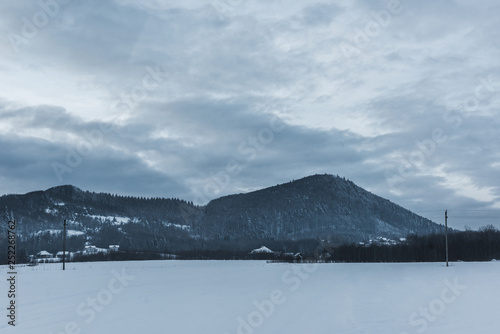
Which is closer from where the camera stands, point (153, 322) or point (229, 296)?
point (153, 322)

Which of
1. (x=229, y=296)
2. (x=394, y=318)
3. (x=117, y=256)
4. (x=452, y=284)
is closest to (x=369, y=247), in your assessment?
(x=117, y=256)

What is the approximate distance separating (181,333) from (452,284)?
24.9 m

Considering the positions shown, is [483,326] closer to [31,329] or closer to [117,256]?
[31,329]

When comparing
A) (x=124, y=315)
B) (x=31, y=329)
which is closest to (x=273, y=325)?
(x=124, y=315)

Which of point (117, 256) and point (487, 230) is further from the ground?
point (487, 230)

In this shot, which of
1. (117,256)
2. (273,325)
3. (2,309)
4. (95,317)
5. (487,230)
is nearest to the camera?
(273,325)

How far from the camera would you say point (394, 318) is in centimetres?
2025

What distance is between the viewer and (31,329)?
1869 centimetres

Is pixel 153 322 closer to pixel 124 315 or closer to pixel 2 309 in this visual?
pixel 124 315

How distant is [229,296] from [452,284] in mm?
17232

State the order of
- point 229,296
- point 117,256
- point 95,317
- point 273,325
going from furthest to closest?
point 117,256, point 229,296, point 95,317, point 273,325

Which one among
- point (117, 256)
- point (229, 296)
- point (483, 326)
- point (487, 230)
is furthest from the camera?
point (117, 256)

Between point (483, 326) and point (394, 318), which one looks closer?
point (483, 326)

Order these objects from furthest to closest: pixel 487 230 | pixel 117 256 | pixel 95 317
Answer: pixel 117 256 → pixel 487 230 → pixel 95 317
